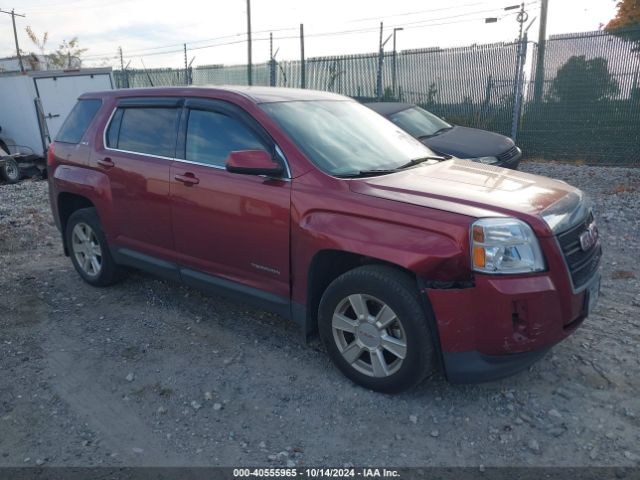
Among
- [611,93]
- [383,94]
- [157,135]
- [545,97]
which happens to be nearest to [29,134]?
[383,94]

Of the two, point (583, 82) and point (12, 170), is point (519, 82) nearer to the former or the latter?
point (583, 82)

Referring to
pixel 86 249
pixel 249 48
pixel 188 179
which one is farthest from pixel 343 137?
pixel 249 48

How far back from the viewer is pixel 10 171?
12.3m

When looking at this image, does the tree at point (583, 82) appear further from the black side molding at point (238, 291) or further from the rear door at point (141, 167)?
the black side molding at point (238, 291)

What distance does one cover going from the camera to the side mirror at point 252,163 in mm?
3518

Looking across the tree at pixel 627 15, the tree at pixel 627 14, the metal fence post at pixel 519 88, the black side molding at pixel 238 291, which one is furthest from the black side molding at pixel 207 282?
the tree at pixel 627 14

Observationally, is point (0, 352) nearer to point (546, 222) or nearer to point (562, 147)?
point (546, 222)

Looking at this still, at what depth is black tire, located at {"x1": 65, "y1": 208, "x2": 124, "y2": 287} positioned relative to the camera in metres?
5.07

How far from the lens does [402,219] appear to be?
3.08 metres

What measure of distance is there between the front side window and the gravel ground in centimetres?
136

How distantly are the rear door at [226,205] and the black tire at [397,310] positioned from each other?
0.47 m

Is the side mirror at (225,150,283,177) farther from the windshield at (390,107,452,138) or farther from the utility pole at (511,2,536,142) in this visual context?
the utility pole at (511,2,536,142)

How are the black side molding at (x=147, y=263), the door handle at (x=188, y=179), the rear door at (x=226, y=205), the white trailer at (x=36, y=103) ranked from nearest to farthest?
1. the rear door at (x=226, y=205)
2. the door handle at (x=188, y=179)
3. the black side molding at (x=147, y=263)
4. the white trailer at (x=36, y=103)

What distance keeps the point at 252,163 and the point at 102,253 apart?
2.30m
